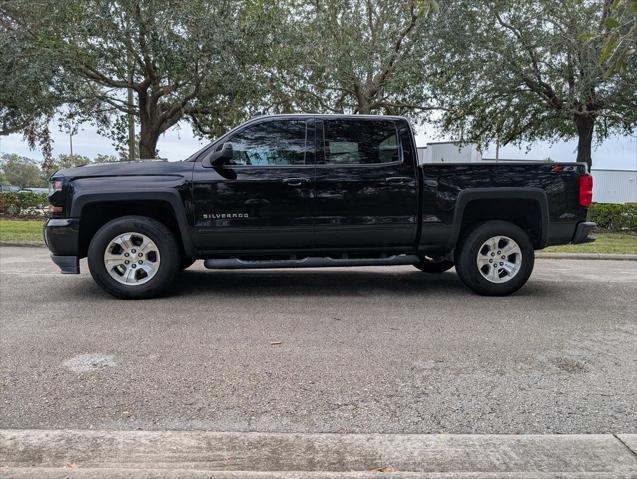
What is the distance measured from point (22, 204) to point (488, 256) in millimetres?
17886

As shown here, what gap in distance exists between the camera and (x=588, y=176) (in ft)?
19.9

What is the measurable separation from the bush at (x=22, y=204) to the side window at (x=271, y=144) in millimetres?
15377

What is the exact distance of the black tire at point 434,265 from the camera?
24.4 feet

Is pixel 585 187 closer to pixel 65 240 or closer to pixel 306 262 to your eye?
pixel 306 262

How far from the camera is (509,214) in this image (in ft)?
20.7

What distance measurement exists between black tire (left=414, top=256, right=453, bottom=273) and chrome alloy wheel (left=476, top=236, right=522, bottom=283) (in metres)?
1.27

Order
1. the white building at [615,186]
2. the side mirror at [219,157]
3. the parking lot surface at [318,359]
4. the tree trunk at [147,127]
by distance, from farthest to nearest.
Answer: the white building at [615,186] → the tree trunk at [147,127] → the side mirror at [219,157] → the parking lot surface at [318,359]

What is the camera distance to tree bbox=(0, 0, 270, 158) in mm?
12312

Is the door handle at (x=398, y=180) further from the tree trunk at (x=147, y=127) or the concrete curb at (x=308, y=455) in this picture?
the tree trunk at (x=147, y=127)

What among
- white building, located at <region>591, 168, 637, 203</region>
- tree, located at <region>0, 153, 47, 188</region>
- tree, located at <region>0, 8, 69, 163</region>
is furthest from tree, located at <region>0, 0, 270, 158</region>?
tree, located at <region>0, 153, 47, 188</region>

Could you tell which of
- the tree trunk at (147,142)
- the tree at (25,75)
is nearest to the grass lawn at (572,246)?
the tree at (25,75)

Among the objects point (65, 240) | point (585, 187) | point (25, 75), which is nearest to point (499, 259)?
point (585, 187)

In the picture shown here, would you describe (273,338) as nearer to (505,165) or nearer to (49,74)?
(505,165)

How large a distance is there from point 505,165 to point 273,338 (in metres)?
3.45
